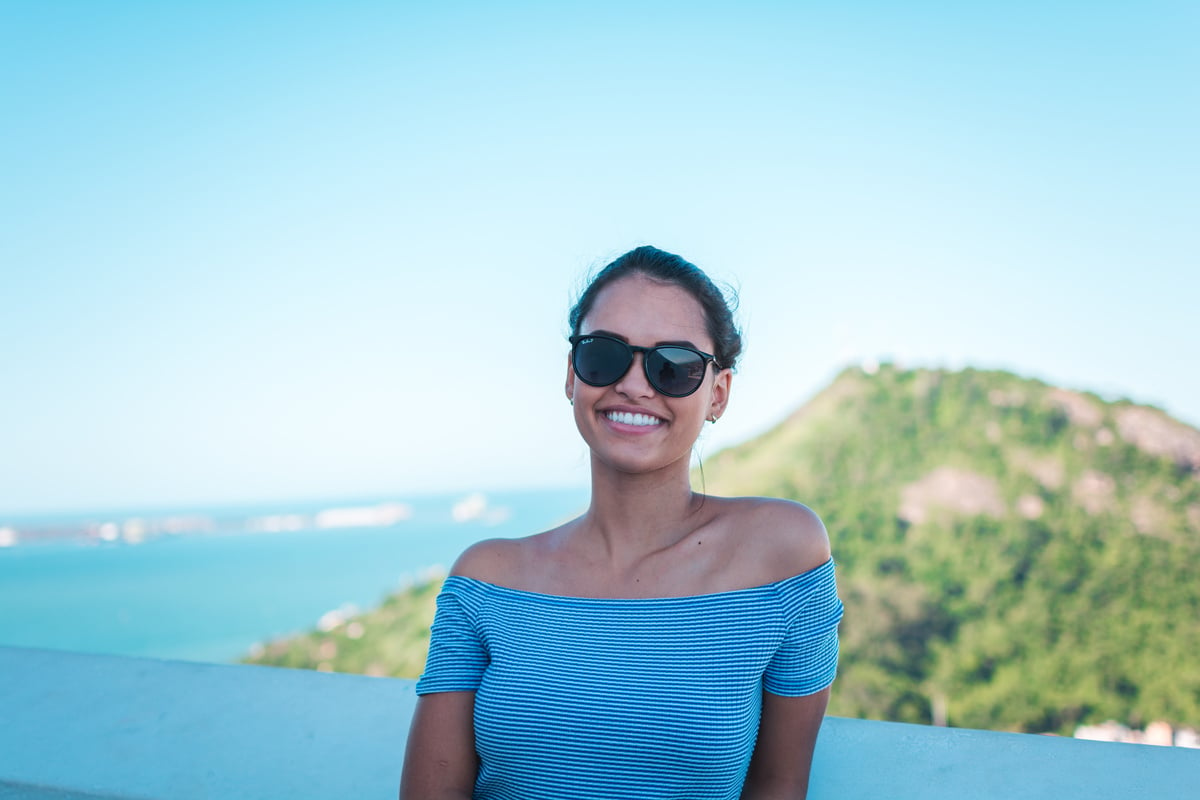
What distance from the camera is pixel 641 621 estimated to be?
63.9 inches

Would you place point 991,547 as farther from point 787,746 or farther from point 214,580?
point 214,580

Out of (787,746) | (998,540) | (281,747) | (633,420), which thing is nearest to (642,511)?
(633,420)

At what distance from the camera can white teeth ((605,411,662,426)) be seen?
1726mm

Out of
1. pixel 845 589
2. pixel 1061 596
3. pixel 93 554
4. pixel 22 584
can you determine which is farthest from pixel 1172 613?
pixel 93 554

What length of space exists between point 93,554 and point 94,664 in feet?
396

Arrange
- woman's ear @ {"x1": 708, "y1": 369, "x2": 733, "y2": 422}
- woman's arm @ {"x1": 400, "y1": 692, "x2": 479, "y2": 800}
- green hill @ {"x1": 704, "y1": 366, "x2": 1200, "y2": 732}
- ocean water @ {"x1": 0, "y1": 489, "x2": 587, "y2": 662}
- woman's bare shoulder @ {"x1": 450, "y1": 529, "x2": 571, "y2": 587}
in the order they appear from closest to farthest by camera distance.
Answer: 1. woman's arm @ {"x1": 400, "y1": 692, "x2": 479, "y2": 800}
2. woman's bare shoulder @ {"x1": 450, "y1": 529, "x2": 571, "y2": 587}
3. woman's ear @ {"x1": 708, "y1": 369, "x2": 733, "y2": 422}
4. green hill @ {"x1": 704, "y1": 366, "x2": 1200, "y2": 732}
5. ocean water @ {"x1": 0, "y1": 489, "x2": 587, "y2": 662}

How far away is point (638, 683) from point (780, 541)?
36 cm

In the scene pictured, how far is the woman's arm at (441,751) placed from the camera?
166 centimetres

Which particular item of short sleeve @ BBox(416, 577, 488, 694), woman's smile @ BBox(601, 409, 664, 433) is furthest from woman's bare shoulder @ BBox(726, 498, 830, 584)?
short sleeve @ BBox(416, 577, 488, 694)

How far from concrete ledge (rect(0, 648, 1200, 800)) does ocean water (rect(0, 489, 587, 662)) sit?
46953mm

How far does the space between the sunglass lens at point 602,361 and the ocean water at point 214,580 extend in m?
48.1

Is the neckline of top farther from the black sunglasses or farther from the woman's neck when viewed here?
the black sunglasses

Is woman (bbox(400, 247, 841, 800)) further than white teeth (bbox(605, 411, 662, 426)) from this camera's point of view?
No

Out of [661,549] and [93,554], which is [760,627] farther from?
[93,554]
